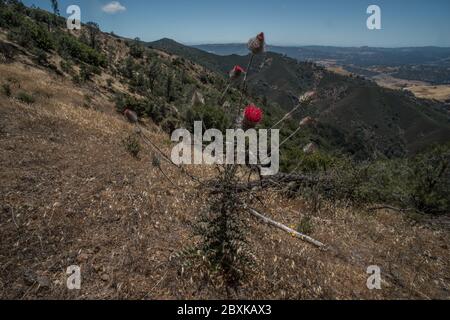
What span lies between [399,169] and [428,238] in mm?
8466

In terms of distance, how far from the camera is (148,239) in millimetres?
3980

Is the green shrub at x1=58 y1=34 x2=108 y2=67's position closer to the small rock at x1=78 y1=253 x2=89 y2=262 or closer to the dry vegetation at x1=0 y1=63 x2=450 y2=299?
the dry vegetation at x1=0 y1=63 x2=450 y2=299

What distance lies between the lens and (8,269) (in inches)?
125

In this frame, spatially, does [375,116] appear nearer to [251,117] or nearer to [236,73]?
[236,73]

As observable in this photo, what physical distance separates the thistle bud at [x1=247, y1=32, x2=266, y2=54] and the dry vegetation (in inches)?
99.6

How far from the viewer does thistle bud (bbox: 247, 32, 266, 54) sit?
290 cm

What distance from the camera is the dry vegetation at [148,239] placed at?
129 inches

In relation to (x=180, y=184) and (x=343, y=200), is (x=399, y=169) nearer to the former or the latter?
(x=343, y=200)

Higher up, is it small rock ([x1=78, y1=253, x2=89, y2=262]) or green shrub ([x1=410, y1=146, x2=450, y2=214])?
small rock ([x1=78, y1=253, x2=89, y2=262])

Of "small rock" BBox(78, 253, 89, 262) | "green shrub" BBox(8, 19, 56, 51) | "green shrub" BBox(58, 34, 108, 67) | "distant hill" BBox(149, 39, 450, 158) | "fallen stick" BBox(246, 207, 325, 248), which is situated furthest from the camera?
"distant hill" BBox(149, 39, 450, 158)

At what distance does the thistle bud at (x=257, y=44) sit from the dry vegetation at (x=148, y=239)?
8.30ft

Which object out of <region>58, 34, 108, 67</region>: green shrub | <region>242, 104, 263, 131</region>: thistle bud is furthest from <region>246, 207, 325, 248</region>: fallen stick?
<region>58, 34, 108, 67</region>: green shrub

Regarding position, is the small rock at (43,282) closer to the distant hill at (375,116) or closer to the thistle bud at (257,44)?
the thistle bud at (257,44)

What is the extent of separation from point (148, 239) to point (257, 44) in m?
2.87
